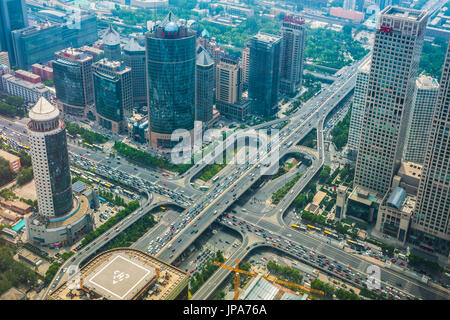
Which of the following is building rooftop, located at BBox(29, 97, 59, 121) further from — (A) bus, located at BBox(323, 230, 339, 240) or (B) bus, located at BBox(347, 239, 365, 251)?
(B) bus, located at BBox(347, 239, 365, 251)

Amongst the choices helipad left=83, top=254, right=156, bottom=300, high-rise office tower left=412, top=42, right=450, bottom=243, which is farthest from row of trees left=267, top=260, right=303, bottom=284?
helipad left=83, top=254, right=156, bottom=300

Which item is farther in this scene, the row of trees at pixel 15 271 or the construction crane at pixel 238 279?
the construction crane at pixel 238 279

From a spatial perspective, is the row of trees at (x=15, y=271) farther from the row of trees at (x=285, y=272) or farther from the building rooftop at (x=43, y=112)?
the row of trees at (x=285, y=272)

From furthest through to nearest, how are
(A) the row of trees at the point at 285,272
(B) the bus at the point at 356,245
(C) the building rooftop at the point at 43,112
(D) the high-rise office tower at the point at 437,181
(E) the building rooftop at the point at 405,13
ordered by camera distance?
(B) the bus at the point at 356,245
(E) the building rooftop at the point at 405,13
(C) the building rooftop at the point at 43,112
(A) the row of trees at the point at 285,272
(D) the high-rise office tower at the point at 437,181

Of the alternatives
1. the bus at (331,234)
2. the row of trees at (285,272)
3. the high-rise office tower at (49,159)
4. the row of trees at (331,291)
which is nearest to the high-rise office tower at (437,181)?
the bus at (331,234)

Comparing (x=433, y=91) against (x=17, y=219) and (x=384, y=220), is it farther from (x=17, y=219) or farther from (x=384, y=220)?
(x=17, y=219)

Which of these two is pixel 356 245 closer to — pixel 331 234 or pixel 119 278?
pixel 331 234
